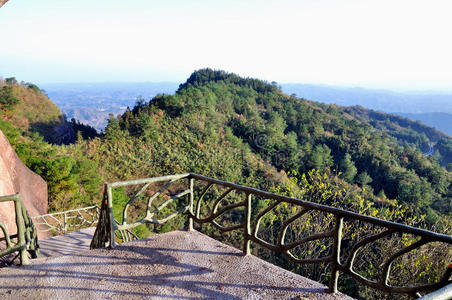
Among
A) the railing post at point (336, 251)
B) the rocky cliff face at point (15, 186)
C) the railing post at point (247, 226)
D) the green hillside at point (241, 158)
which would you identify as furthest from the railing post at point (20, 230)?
the green hillside at point (241, 158)

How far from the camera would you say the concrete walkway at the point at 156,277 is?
262 centimetres

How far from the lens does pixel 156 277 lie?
290 cm

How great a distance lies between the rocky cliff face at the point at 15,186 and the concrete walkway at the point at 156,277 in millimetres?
3787

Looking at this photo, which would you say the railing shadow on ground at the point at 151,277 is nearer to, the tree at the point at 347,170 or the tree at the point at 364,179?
the tree at the point at 347,170

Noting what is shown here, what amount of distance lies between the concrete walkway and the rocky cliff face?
379 centimetres

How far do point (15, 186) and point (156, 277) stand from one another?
663cm

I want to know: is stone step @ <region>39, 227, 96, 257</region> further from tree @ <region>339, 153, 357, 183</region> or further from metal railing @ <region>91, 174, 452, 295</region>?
tree @ <region>339, 153, 357, 183</region>

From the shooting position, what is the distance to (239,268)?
10.1 ft

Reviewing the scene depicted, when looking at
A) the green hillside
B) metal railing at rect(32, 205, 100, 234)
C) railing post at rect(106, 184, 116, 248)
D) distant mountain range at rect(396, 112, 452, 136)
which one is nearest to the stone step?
metal railing at rect(32, 205, 100, 234)

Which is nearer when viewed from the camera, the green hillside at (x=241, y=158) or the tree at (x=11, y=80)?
the green hillside at (x=241, y=158)

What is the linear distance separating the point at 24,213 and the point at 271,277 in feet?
8.66

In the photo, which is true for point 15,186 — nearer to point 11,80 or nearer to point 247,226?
point 247,226

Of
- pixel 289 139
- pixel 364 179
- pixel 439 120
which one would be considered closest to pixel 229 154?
pixel 289 139

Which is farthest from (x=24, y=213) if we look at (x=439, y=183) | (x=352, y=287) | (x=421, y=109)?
(x=421, y=109)
